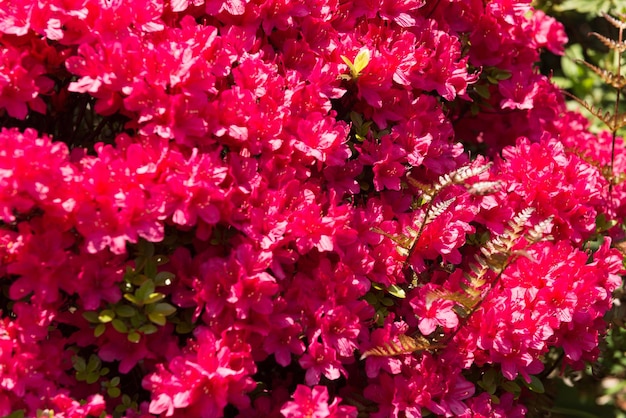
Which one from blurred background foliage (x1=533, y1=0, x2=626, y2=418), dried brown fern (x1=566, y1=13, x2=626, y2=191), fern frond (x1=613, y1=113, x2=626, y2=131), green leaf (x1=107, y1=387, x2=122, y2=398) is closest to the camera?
green leaf (x1=107, y1=387, x2=122, y2=398)

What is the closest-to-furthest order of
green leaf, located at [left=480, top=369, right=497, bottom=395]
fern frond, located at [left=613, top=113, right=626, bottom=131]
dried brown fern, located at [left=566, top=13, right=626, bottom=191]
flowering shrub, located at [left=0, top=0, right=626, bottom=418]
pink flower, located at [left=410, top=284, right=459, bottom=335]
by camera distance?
flowering shrub, located at [left=0, top=0, right=626, bottom=418]
pink flower, located at [left=410, top=284, right=459, bottom=335]
green leaf, located at [left=480, top=369, right=497, bottom=395]
dried brown fern, located at [left=566, top=13, right=626, bottom=191]
fern frond, located at [left=613, top=113, right=626, bottom=131]

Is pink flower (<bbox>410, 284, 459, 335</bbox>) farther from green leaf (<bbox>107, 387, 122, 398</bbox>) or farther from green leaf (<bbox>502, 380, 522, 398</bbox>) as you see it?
green leaf (<bbox>107, 387, 122, 398</bbox>)

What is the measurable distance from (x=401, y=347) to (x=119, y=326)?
68 centimetres

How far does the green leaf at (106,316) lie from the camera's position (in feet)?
6.15

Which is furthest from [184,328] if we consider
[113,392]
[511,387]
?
[511,387]

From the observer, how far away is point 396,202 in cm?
238

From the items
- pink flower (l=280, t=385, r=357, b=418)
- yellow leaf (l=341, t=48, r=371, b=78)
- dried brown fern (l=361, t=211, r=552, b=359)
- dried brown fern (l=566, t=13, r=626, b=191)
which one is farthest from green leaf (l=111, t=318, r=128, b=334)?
dried brown fern (l=566, t=13, r=626, b=191)

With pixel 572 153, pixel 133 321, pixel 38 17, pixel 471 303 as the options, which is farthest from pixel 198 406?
pixel 572 153

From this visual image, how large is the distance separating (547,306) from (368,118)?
72 centimetres

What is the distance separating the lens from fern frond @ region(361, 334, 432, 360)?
2.02 m

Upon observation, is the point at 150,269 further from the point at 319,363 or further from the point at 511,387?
the point at 511,387

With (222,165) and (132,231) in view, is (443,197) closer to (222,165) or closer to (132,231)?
(222,165)

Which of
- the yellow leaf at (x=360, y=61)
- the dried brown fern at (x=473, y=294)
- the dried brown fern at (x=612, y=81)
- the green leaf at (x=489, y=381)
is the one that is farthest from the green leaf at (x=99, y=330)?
the dried brown fern at (x=612, y=81)

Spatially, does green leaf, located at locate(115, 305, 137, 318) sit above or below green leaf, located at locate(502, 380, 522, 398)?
above
